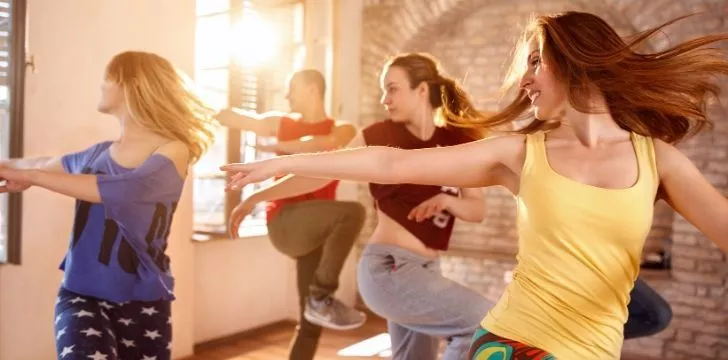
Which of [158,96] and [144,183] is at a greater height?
[158,96]

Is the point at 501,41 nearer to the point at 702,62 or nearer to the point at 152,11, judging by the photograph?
the point at 152,11

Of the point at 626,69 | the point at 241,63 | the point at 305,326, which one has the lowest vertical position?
the point at 305,326

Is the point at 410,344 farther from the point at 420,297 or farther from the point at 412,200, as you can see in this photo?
the point at 412,200

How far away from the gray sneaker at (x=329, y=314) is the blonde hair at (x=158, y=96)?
904mm

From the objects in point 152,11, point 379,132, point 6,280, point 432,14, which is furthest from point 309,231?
point 432,14

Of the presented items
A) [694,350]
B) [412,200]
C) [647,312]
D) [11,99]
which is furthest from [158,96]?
[694,350]

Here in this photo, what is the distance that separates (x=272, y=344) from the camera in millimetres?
4359

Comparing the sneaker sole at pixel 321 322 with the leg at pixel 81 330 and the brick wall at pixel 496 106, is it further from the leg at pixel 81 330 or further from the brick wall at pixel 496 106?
the brick wall at pixel 496 106

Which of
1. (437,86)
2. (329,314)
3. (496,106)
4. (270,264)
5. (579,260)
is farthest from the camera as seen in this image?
(496,106)

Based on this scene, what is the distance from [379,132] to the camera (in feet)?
7.53

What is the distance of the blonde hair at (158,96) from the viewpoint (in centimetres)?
206

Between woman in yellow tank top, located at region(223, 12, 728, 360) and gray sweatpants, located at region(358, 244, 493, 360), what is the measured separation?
68cm

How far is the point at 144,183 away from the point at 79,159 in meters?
0.30

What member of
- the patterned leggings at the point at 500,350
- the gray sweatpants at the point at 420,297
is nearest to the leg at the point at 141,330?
the gray sweatpants at the point at 420,297
